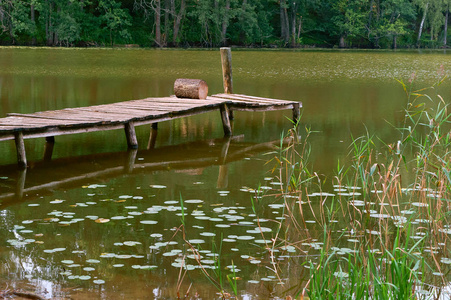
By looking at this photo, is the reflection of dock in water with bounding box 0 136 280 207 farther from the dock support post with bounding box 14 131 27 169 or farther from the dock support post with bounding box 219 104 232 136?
the dock support post with bounding box 219 104 232 136

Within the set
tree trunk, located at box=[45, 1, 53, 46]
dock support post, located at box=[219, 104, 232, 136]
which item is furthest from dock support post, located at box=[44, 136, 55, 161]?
tree trunk, located at box=[45, 1, 53, 46]

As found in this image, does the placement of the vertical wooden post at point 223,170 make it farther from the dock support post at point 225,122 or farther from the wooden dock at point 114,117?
the wooden dock at point 114,117

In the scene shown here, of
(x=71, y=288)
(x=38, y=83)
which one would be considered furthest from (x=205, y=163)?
(x=38, y=83)

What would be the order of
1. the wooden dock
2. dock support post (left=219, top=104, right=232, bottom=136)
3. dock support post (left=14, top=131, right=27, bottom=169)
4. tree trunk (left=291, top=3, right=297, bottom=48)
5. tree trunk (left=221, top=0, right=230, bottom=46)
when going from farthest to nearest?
tree trunk (left=291, top=3, right=297, bottom=48) < tree trunk (left=221, top=0, right=230, bottom=46) < dock support post (left=219, top=104, right=232, bottom=136) < the wooden dock < dock support post (left=14, top=131, right=27, bottom=169)

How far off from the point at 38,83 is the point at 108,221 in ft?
50.3

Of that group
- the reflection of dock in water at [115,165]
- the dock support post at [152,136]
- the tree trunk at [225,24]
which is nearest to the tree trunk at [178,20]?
the tree trunk at [225,24]

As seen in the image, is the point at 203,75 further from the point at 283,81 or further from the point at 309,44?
the point at 309,44

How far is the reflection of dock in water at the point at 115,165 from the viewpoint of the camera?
7422 mm

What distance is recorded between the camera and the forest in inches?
1844

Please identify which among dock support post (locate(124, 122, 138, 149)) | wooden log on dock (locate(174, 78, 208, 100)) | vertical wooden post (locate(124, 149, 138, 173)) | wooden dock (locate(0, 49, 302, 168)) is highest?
wooden log on dock (locate(174, 78, 208, 100))

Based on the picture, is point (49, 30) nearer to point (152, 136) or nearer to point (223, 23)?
point (223, 23)

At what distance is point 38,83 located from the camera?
67.3 ft

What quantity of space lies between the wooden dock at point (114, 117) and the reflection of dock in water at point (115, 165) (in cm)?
36

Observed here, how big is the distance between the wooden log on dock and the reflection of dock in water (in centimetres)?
120
